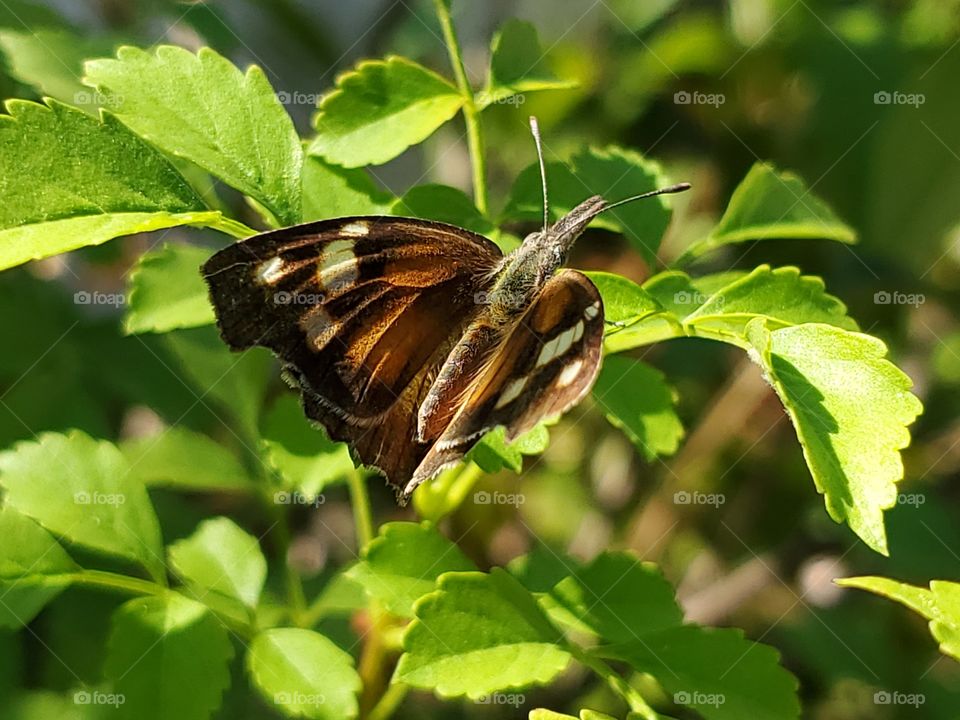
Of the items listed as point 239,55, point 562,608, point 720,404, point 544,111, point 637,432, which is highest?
point 239,55

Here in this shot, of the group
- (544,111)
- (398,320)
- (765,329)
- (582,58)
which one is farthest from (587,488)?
(765,329)

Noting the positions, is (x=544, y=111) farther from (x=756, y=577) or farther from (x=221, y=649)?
(x=221, y=649)
